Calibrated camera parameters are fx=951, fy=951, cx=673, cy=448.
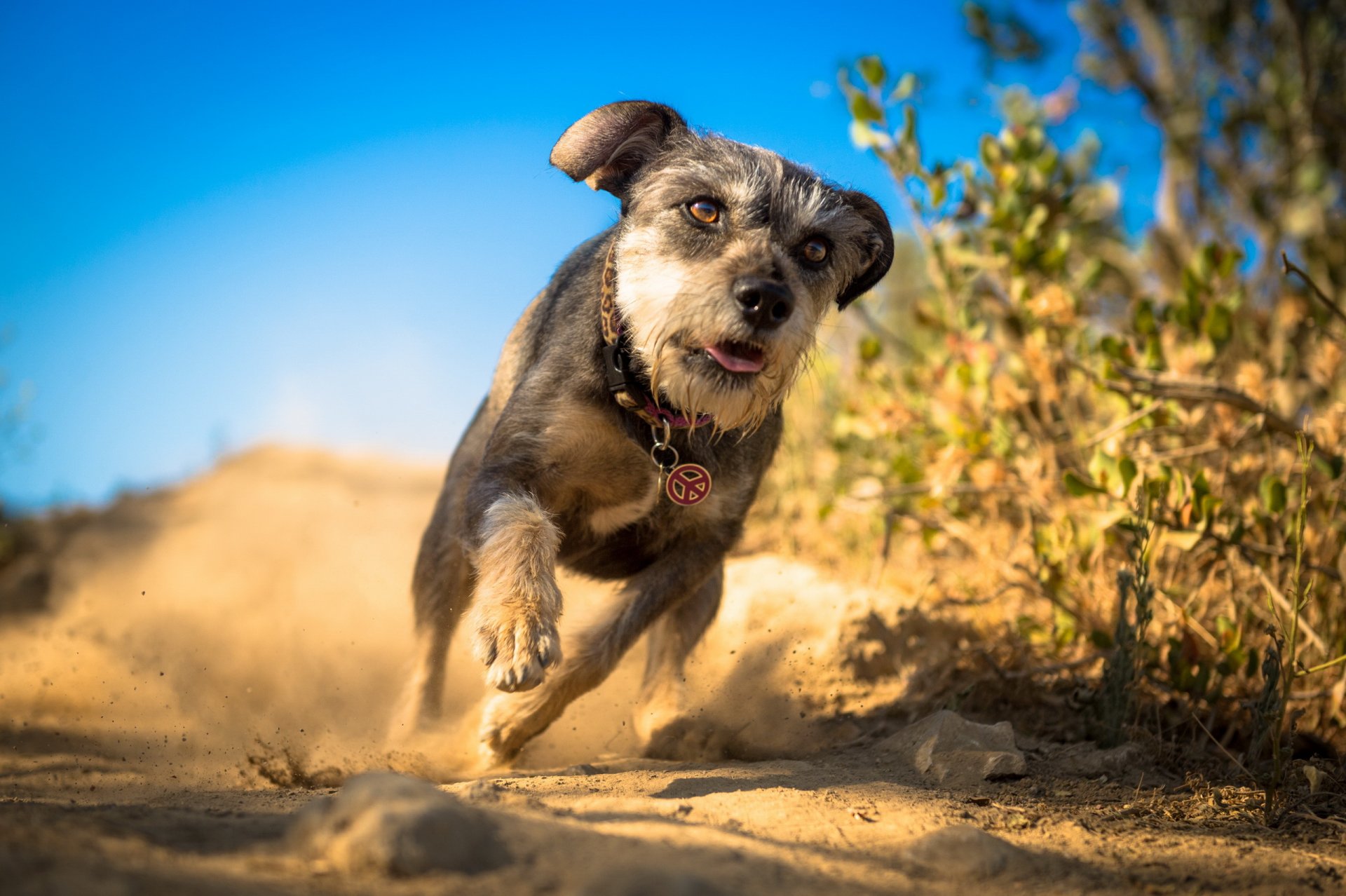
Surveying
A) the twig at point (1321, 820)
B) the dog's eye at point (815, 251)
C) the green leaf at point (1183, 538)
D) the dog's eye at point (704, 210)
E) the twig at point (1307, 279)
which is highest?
the dog's eye at point (704, 210)

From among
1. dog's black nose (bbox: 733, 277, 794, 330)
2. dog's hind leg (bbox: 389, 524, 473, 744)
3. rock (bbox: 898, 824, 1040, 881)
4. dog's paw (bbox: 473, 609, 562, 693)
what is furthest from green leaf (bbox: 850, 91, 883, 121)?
rock (bbox: 898, 824, 1040, 881)

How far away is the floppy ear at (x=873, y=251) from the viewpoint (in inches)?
161

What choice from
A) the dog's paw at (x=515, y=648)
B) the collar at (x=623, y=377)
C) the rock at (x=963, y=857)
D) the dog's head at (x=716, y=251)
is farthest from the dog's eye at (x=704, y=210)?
the rock at (x=963, y=857)

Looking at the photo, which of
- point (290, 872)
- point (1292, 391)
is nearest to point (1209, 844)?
point (290, 872)

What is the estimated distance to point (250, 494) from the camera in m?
11.7

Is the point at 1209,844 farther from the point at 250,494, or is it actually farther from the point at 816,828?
the point at 250,494

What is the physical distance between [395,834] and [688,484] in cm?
200

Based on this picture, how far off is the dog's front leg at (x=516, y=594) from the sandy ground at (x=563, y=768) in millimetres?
379

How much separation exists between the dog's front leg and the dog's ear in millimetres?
1294

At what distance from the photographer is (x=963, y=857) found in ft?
7.32

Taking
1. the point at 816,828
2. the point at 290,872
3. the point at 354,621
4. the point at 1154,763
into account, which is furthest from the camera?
the point at 354,621

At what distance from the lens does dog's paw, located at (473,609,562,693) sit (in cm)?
290

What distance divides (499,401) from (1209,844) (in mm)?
3137

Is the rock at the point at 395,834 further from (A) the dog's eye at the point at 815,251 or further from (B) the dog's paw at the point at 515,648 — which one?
(A) the dog's eye at the point at 815,251
